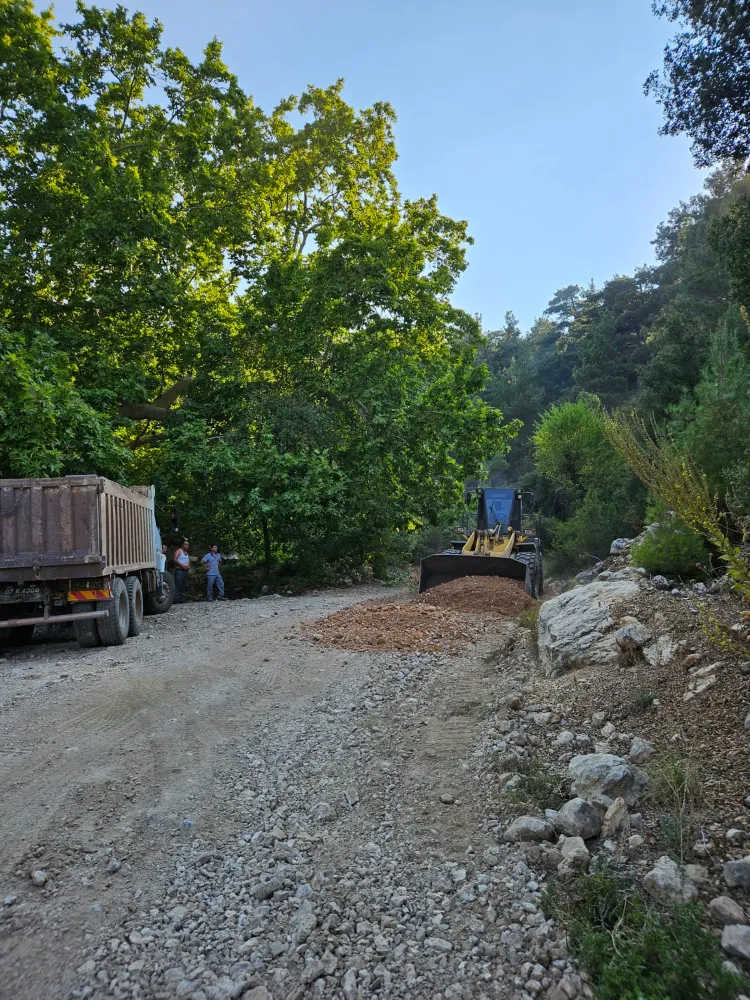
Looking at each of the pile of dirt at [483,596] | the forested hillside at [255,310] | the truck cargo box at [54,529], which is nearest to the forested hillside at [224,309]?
the forested hillside at [255,310]

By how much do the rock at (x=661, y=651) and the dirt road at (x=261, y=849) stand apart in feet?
4.46

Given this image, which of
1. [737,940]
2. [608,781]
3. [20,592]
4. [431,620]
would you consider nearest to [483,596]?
[431,620]

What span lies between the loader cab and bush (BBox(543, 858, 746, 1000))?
15.9 m

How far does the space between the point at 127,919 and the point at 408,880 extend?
4.45ft

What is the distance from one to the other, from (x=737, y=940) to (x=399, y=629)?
7.44 m

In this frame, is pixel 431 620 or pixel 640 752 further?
pixel 431 620

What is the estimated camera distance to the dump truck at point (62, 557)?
9562 mm

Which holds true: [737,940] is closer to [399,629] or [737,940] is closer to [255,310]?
[399,629]

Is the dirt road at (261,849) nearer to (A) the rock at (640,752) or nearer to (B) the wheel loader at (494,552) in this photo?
(A) the rock at (640,752)

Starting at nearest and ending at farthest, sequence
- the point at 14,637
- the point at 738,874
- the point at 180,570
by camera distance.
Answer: the point at 738,874, the point at 14,637, the point at 180,570

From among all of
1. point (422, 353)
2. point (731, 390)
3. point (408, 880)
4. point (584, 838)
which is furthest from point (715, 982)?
point (422, 353)

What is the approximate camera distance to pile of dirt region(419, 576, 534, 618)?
11.9m

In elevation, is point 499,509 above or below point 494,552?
above

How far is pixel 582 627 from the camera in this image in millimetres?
6773
